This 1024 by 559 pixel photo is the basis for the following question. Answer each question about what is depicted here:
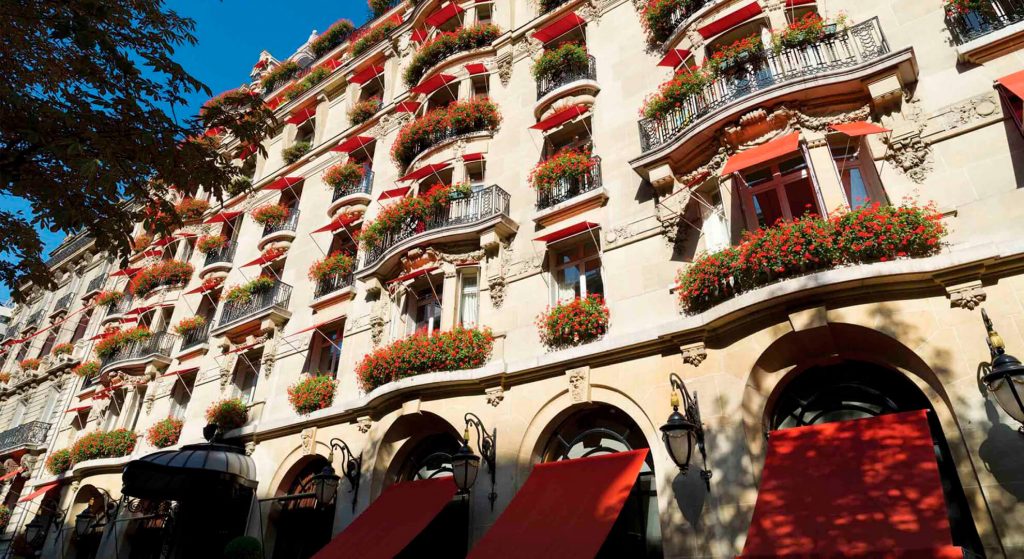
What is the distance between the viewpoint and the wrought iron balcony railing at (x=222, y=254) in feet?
74.4

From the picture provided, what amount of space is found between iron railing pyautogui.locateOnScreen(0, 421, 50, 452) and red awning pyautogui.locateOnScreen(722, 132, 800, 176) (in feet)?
100

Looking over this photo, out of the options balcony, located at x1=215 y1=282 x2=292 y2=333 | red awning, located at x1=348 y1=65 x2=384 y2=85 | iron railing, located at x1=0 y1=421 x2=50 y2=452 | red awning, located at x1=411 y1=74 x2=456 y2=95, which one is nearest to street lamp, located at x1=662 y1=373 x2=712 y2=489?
red awning, located at x1=411 y1=74 x2=456 y2=95

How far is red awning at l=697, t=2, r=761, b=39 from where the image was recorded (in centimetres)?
1240

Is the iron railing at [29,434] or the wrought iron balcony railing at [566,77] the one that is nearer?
the wrought iron balcony railing at [566,77]

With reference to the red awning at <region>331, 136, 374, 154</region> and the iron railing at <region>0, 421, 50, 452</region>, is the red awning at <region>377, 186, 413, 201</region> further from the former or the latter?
the iron railing at <region>0, 421, 50, 452</region>

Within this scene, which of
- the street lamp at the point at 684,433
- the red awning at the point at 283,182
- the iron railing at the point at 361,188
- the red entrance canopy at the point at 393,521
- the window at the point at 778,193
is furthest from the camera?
the red awning at the point at 283,182

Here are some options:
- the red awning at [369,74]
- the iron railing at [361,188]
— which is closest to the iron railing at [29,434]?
the iron railing at [361,188]

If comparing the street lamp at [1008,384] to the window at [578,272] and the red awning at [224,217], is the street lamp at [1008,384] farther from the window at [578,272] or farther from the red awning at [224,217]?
the red awning at [224,217]

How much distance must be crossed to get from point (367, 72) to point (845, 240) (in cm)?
1953

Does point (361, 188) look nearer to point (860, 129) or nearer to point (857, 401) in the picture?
point (860, 129)

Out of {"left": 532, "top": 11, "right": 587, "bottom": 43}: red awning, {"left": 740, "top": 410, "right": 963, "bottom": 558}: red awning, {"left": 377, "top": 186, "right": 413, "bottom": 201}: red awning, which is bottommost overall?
{"left": 740, "top": 410, "right": 963, "bottom": 558}: red awning

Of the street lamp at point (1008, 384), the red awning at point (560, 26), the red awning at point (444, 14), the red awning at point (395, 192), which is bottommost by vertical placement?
the street lamp at point (1008, 384)

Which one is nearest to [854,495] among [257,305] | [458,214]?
[458,214]

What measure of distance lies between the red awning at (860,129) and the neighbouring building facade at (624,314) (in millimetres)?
78
